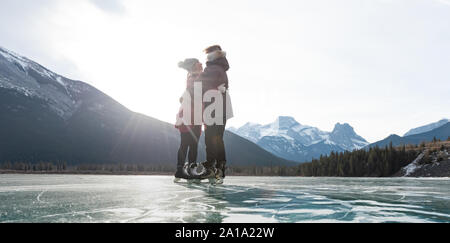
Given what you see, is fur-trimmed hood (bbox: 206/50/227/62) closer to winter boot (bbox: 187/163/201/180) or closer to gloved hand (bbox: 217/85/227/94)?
gloved hand (bbox: 217/85/227/94)

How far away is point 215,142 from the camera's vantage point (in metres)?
9.80

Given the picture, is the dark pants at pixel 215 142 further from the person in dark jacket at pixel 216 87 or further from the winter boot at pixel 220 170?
the winter boot at pixel 220 170

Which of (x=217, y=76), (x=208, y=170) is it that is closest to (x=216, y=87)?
(x=217, y=76)

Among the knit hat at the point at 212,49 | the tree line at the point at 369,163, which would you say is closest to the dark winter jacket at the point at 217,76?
the knit hat at the point at 212,49

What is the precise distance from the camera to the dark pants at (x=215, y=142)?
967cm

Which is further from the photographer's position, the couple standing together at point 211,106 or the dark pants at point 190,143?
the dark pants at point 190,143

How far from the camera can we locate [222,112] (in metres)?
9.69

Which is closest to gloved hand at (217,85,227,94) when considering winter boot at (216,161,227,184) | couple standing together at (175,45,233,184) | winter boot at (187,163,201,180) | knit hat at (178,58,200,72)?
couple standing together at (175,45,233,184)

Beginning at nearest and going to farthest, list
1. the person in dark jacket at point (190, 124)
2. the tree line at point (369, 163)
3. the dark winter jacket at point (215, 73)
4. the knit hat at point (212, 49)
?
the dark winter jacket at point (215, 73) < the knit hat at point (212, 49) < the person in dark jacket at point (190, 124) < the tree line at point (369, 163)

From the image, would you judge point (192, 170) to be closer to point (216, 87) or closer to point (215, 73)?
point (216, 87)

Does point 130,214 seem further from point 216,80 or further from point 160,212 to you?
point 216,80
